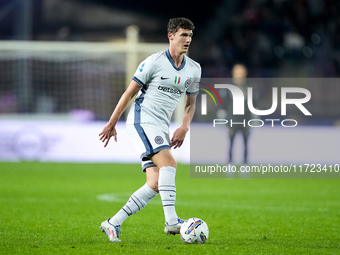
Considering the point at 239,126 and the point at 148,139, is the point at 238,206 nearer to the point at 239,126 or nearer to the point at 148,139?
the point at 148,139

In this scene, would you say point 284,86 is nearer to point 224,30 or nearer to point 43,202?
point 224,30

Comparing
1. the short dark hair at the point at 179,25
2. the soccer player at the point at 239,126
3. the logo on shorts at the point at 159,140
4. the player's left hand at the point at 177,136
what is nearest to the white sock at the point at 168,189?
the logo on shorts at the point at 159,140

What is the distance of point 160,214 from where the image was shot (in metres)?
6.89

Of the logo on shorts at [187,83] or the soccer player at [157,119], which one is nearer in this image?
the soccer player at [157,119]

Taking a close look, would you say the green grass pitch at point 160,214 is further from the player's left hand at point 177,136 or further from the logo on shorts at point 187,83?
the logo on shorts at point 187,83

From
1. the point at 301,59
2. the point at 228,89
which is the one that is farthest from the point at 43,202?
the point at 301,59

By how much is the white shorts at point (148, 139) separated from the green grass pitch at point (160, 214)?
817 millimetres

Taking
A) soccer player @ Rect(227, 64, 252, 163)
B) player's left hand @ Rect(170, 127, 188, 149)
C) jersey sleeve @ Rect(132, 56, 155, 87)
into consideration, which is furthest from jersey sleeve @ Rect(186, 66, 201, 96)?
soccer player @ Rect(227, 64, 252, 163)

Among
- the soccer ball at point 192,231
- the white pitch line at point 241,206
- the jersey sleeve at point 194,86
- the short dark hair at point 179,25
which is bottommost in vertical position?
the white pitch line at point 241,206

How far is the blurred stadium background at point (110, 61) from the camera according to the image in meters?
14.5

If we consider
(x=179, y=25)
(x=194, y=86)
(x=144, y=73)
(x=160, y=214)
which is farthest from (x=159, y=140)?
(x=160, y=214)

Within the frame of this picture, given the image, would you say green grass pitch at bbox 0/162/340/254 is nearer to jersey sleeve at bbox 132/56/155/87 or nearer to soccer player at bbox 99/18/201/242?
soccer player at bbox 99/18/201/242

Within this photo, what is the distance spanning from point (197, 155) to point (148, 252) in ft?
32.2

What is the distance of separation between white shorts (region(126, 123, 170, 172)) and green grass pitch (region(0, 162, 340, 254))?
0.82 metres
